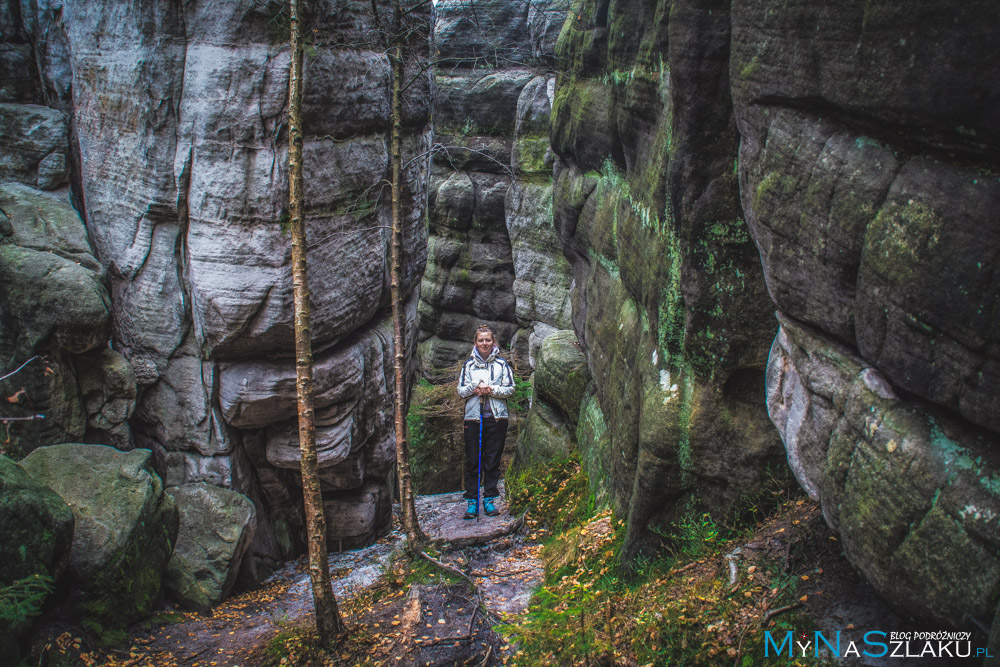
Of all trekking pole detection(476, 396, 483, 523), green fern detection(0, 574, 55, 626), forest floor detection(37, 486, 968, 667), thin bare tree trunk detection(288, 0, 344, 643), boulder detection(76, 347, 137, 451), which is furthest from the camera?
trekking pole detection(476, 396, 483, 523)

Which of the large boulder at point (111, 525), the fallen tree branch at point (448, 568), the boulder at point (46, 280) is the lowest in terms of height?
the fallen tree branch at point (448, 568)

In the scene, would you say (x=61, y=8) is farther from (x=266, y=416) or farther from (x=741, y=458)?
(x=741, y=458)

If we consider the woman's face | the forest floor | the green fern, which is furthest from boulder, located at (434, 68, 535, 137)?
the green fern

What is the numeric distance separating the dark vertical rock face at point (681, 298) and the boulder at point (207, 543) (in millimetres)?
4652

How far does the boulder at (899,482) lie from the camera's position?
10.1 ft

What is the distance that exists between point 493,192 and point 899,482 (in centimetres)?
2035

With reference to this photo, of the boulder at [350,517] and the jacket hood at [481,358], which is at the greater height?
the jacket hood at [481,358]

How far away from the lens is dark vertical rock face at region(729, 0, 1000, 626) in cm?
298

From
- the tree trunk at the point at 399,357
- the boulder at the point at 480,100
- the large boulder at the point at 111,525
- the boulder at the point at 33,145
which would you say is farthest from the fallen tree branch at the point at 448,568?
the boulder at the point at 480,100

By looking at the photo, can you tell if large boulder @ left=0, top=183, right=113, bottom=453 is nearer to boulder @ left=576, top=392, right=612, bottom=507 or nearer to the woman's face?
the woman's face

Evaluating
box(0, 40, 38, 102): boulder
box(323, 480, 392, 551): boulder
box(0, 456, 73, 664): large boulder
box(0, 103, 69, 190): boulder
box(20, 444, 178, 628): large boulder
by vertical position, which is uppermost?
box(0, 40, 38, 102): boulder

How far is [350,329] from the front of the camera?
9.97m

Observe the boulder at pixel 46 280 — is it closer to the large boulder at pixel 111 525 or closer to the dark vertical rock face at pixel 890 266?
the large boulder at pixel 111 525

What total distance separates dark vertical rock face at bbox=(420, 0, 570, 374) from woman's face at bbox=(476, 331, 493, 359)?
988 cm
